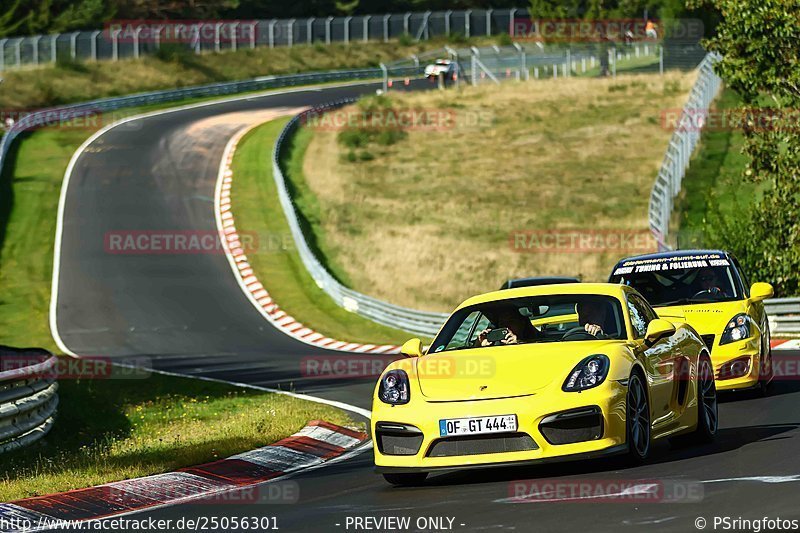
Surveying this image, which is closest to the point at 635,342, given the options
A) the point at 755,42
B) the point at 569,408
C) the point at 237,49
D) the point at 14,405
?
the point at 569,408

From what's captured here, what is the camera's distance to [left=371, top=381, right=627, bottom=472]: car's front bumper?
9078mm

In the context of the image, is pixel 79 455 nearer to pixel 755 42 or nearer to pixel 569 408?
pixel 569 408

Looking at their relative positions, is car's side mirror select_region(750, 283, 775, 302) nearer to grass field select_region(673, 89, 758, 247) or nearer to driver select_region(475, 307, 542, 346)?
driver select_region(475, 307, 542, 346)

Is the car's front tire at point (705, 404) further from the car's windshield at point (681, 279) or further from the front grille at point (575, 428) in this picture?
the car's windshield at point (681, 279)

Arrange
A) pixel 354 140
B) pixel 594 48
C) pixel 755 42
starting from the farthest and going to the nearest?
pixel 594 48, pixel 354 140, pixel 755 42

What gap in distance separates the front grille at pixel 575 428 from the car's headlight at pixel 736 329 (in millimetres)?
5791

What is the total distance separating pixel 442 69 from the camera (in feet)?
254

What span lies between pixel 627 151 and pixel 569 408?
45.3 m

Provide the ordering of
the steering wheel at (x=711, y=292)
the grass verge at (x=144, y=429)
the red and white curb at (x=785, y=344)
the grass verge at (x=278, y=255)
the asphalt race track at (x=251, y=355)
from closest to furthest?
the asphalt race track at (x=251, y=355) < the grass verge at (x=144, y=429) < the steering wheel at (x=711, y=292) < the red and white curb at (x=785, y=344) < the grass verge at (x=278, y=255)

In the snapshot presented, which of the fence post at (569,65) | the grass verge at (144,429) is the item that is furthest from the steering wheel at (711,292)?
the fence post at (569,65)

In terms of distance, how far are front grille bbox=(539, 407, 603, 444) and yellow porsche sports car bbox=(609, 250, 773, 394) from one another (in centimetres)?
505

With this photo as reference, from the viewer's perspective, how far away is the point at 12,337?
31.4 m

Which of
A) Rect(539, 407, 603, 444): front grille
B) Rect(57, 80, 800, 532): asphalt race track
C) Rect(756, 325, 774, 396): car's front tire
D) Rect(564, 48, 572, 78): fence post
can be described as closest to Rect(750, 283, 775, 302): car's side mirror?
Rect(756, 325, 774, 396): car's front tire

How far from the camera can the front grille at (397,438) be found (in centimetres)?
938
